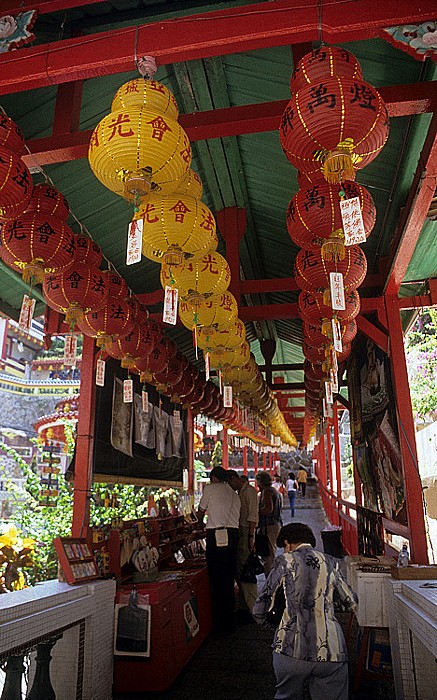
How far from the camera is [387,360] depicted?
21.4 ft

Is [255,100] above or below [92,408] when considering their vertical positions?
above

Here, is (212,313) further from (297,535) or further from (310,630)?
(310,630)

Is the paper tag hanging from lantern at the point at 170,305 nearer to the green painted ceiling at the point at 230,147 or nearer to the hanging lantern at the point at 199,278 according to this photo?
the hanging lantern at the point at 199,278

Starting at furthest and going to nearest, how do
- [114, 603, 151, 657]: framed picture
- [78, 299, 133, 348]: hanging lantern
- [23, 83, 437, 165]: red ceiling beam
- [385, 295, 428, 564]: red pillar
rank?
[385, 295, 428, 564]: red pillar < [78, 299, 133, 348]: hanging lantern < [114, 603, 151, 657]: framed picture < [23, 83, 437, 165]: red ceiling beam

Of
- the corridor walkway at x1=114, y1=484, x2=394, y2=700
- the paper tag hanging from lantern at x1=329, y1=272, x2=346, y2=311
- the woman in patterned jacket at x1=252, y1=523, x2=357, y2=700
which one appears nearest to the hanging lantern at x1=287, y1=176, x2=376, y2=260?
the paper tag hanging from lantern at x1=329, y1=272, x2=346, y2=311

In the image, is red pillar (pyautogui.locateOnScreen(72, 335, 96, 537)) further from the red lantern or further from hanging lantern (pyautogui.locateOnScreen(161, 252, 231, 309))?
the red lantern

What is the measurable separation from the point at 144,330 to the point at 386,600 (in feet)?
12.0

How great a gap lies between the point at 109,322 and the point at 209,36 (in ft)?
9.09

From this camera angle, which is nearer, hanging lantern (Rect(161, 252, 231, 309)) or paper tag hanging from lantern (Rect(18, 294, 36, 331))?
paper tag hanging from lantern (Rect(18, 294, 36, 331))

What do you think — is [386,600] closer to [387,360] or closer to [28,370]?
[387,360]

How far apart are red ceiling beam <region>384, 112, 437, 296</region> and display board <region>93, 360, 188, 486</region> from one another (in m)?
4.12

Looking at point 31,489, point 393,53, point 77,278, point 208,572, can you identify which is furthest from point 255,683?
point 31,489

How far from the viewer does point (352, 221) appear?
3.06 metres

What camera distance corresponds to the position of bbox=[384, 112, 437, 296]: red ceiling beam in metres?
3.76
